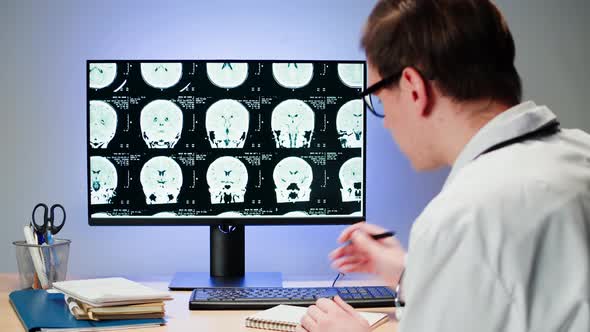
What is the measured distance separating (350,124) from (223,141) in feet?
1.17

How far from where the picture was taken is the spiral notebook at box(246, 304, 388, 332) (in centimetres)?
157

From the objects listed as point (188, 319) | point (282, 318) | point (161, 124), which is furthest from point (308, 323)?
point (161, 124)

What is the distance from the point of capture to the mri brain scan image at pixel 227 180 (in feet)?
6.73

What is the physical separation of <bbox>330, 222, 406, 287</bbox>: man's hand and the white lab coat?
61cm

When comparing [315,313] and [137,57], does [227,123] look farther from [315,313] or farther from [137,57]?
[315,313]

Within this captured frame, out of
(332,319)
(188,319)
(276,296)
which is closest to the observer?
(332,319)

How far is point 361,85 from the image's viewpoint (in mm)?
2064

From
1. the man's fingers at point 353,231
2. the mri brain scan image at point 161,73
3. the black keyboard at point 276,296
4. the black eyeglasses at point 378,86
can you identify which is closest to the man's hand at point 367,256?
the man's fingers at point 353,231

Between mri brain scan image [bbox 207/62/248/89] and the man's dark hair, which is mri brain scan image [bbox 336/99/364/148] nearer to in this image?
mri brain scan image [bbox 207/62/248/89]

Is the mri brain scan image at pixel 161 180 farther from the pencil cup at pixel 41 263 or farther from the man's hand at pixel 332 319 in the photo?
the man's hand at pixel 332 319

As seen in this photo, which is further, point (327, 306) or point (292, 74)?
point (292, 74)

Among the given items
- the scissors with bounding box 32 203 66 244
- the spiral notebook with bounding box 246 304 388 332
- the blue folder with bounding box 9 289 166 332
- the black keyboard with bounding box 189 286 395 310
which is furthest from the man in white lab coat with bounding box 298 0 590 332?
the scissors with bounding box 32 203 66 244

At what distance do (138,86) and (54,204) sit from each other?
45 centimetres

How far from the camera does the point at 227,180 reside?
206 centimetres
